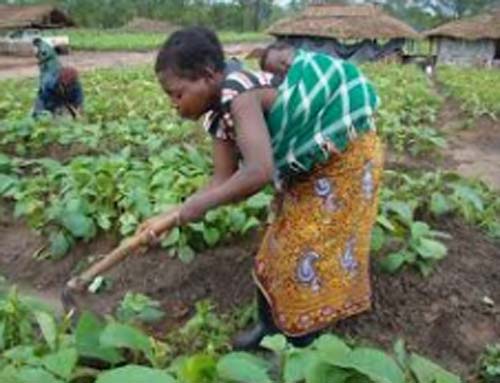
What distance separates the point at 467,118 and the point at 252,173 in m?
9.20

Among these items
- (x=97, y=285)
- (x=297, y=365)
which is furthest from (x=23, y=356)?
(x=97, y=285)

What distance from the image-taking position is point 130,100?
10.0 metres

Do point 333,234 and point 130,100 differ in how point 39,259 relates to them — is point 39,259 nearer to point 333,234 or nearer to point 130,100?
point 333,234

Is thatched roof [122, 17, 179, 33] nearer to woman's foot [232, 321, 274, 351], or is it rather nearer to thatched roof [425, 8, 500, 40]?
thatched roof [425, 8, 500, 40]

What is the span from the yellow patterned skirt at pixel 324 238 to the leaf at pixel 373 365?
64 centimetres

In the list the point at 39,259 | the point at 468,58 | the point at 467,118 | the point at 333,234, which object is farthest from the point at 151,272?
the point at 468,58

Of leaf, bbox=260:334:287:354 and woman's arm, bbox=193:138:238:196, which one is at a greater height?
woman's arm, bbox=193:138:238:196

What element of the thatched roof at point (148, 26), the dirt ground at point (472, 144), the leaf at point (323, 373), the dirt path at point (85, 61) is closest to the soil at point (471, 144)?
the dirt ground at point (472, 144)

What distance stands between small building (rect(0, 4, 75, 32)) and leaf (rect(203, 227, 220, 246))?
2914 cm

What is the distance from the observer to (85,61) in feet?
88.7

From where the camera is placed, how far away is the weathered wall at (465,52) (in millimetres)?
30766

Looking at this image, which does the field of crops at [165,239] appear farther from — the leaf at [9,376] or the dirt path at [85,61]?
the dirt path at [85,61]

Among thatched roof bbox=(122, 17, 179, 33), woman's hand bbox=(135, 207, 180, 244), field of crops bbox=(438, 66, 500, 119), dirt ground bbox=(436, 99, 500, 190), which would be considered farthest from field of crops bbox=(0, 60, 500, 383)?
thatched roof bbox=(122, 17, 179, 33)

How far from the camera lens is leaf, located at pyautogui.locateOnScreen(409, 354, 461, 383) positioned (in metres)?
2.24
